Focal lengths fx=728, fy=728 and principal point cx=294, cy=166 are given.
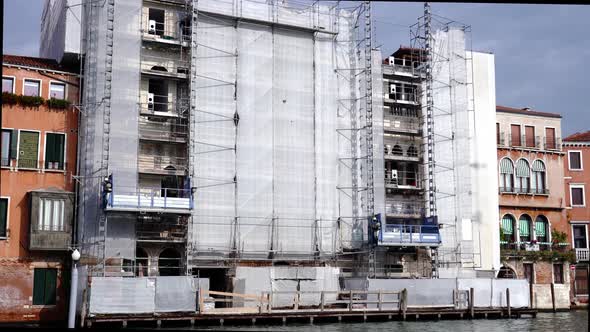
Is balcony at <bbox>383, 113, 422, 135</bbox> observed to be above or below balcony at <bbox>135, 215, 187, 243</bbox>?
above

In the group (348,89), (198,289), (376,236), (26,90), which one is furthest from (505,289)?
(26,90)

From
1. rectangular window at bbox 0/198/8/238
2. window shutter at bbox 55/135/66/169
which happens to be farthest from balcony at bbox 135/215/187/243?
rectangular window at bbox 0/198/8/238

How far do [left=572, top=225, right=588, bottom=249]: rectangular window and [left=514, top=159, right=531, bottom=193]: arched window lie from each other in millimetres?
4804

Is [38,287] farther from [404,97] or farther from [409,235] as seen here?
[404,97]

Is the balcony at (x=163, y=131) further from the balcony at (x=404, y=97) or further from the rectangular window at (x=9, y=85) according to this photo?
the balcony at (x=404, y=97)

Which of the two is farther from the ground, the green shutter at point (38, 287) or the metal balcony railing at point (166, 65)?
the metal balcony railing at point (166, 65)

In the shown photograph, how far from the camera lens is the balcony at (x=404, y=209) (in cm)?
3728

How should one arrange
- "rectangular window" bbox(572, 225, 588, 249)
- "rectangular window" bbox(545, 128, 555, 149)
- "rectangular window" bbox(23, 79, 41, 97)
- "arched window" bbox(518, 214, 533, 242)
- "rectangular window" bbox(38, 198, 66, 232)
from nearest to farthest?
1. "rectangular window" bbox(38, 198, 66, 232)
2. "rectangular window" bbox(23, 79, 41, 97)
3. "arched window" bbox(518, 214, 533, 242)
4. "rectangular window" bbox(545, 128, 555, 149)
5. "rectangular window" bbox(572, 225, 588, 249)

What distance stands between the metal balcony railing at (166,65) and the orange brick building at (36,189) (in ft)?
10.7

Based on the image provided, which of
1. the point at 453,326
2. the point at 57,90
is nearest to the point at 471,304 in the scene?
the point at 453,326

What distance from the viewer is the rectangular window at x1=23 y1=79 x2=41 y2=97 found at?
29.8 m

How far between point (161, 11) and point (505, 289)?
20638 millimetres

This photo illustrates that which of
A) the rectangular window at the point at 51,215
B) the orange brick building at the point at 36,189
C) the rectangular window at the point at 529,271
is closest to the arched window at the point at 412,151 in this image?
the rectangular window at the point at 529,271

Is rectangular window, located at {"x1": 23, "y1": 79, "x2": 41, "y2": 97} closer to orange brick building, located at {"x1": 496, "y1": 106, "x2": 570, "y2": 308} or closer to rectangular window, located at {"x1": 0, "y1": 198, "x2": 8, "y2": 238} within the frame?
rectangular window, located at {"x1": 0, "y1": 198, "x2": 8, "y2": 238}
